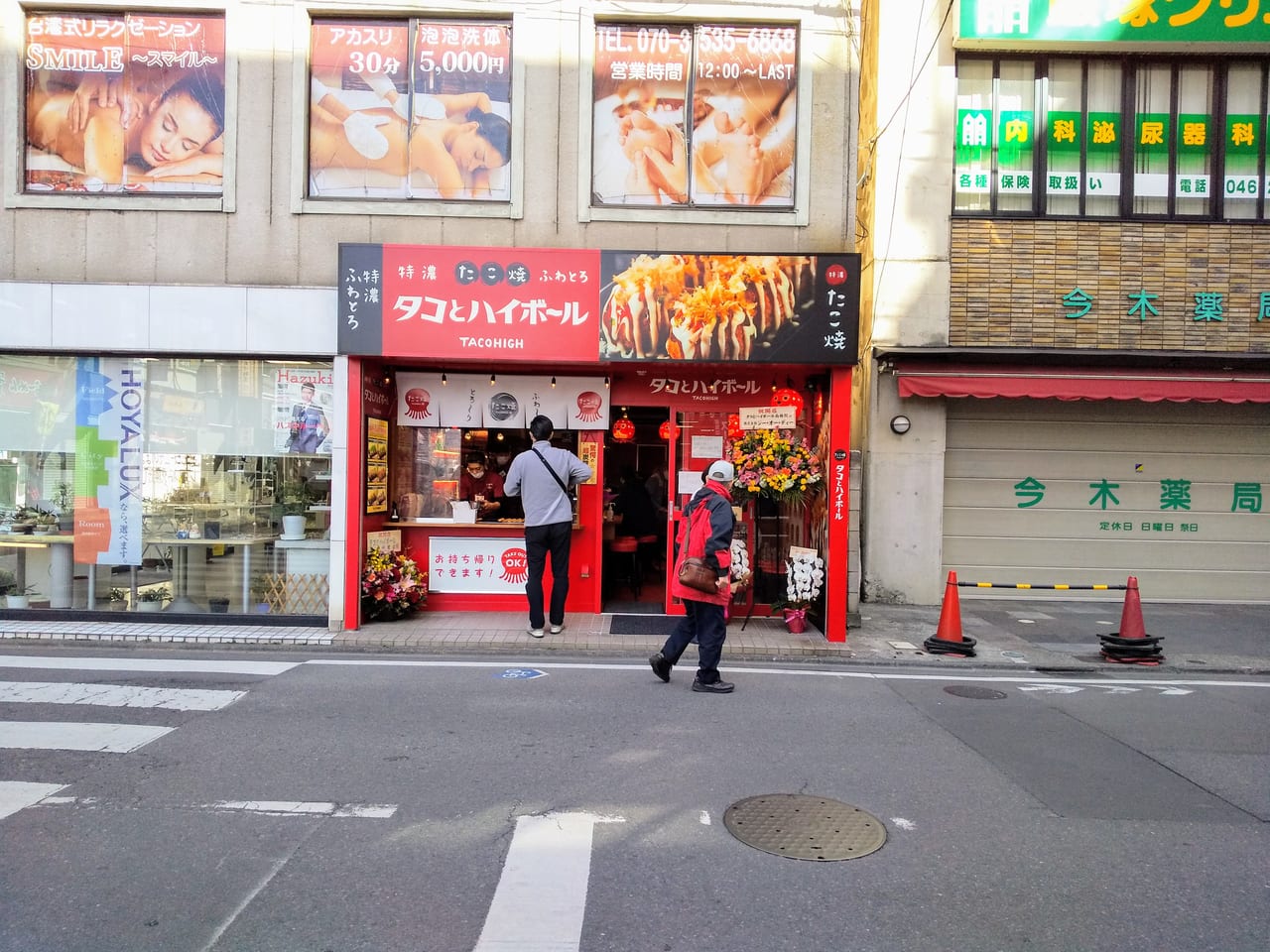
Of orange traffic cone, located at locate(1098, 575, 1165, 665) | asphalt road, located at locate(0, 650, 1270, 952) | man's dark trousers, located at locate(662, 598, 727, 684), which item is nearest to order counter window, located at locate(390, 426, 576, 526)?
asphalt road, located at locate(0, 650, 1270, 952)

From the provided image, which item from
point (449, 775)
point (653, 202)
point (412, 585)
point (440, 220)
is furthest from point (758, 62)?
point (449, 775)

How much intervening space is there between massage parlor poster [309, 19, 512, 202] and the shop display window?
249 centimetres

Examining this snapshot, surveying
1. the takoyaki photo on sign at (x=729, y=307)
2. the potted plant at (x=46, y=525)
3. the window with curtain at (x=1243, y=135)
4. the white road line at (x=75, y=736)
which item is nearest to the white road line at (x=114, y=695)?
the white road line at (x=75, y=736)

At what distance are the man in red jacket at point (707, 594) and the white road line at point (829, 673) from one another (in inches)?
26.4

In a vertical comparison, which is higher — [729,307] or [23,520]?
[729,307]

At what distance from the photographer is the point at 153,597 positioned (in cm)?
977

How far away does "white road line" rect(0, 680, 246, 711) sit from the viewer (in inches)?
→ 250

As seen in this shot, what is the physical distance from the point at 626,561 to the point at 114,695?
6.65m

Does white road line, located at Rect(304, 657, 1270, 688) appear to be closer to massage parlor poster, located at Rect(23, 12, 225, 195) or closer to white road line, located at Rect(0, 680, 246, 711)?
white road line, located at Rect(0, 680, 246, 711)

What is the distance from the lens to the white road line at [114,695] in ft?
20.8

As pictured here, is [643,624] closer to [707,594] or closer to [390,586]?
[390,586]

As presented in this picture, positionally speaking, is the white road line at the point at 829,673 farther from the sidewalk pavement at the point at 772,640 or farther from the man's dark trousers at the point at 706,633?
the man's dark trousers at the point at 706,633

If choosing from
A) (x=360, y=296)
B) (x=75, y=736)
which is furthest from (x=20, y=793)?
(x=360, y=296)

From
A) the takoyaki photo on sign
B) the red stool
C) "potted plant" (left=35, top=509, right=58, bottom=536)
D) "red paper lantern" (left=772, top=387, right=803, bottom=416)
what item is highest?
the takoyaki photo on sign
